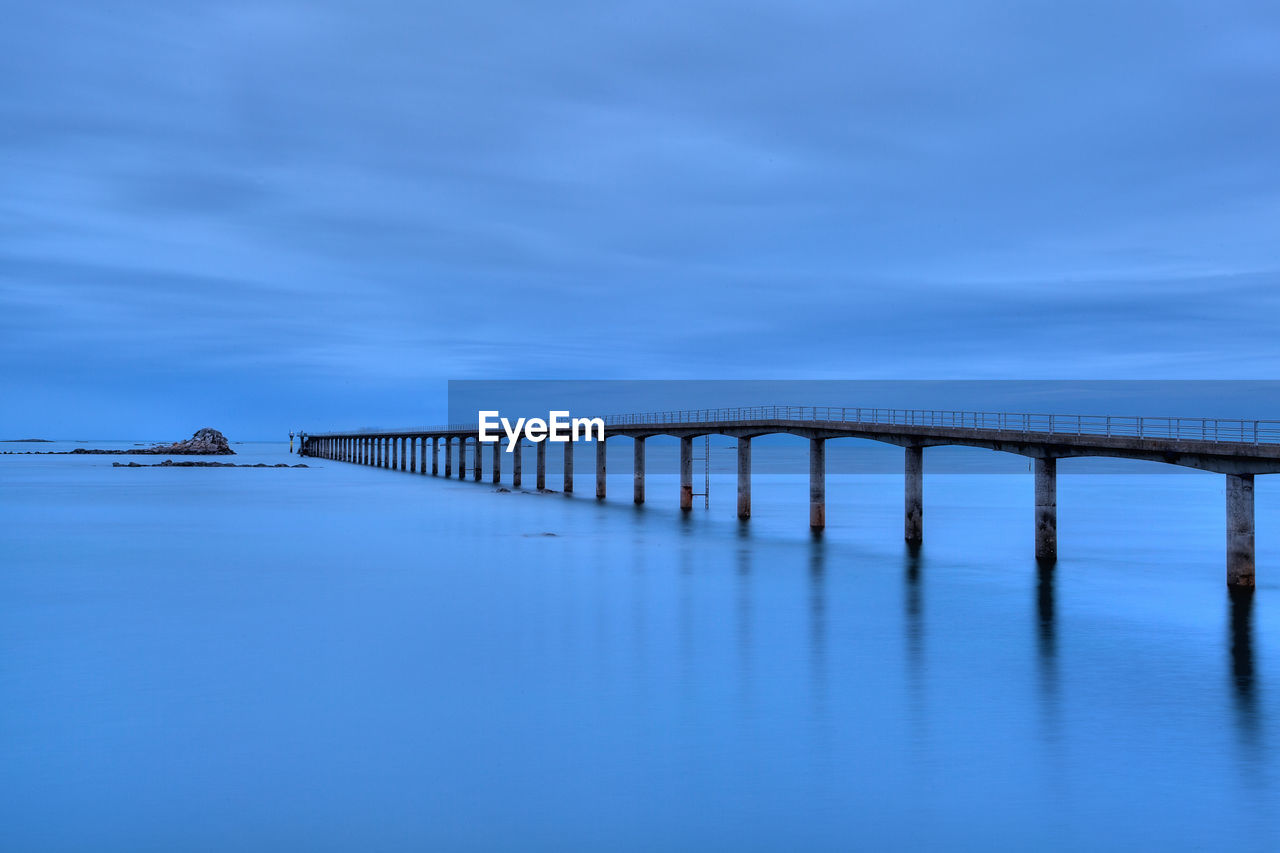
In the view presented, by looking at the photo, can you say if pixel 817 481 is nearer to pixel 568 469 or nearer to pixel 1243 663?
pixel 1243 663

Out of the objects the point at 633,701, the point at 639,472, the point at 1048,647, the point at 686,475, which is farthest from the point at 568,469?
the point at 633,701

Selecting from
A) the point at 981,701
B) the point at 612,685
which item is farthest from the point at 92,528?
the point at 981,701

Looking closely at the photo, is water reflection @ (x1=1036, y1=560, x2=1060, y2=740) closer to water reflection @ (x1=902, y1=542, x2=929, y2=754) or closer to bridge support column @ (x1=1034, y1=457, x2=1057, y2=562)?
bridge support column @ (x1=1034, y1=457, x2=1057, y2=562)

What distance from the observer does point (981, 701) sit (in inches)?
799

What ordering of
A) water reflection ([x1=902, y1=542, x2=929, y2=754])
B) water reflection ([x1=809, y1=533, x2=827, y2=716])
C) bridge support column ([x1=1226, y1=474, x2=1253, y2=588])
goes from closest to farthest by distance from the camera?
water reflection ([x1=902, y1=542, x2=929, y2=754])
water reflection ([x1=809, y1=533, x2=827, y2=716])
bridge support column ([x1=1226, y1=474, x2=1253, y2=588])

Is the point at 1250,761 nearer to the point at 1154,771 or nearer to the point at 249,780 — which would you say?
the point at 1154,771

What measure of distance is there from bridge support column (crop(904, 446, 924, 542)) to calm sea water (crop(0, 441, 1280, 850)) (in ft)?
11.3

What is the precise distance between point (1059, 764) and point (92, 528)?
56301mm

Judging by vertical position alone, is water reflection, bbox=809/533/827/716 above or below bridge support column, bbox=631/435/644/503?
below

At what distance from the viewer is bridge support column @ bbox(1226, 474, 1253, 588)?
30.5 metres

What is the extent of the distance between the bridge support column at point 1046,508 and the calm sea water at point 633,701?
1.34 meters

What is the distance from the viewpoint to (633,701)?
66.2ft

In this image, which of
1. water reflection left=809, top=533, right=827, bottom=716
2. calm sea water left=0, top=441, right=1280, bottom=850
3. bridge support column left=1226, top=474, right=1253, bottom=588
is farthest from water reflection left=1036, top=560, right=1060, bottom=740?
bridge support column left=1226, top=474, right=1253, bottom=588

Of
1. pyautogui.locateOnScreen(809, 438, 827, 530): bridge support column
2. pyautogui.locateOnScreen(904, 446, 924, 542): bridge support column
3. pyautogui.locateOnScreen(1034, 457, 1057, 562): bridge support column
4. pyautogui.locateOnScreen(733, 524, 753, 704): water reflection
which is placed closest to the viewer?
pyautogui.locateOnScreen(733, 524, 753, 704): water reflection
